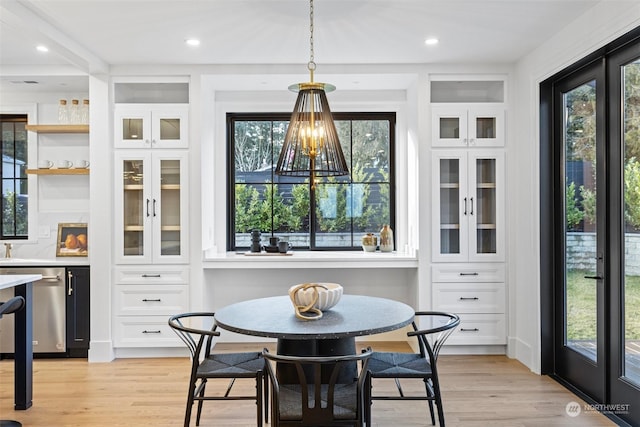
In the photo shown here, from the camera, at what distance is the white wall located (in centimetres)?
351

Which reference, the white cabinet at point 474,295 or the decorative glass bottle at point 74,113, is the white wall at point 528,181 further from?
the decorative glass bottle at point 74,113

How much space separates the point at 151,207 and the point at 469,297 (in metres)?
2.93

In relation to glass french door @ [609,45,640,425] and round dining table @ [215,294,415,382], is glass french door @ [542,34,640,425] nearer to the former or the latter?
glass french door @ [609,45,640,425]

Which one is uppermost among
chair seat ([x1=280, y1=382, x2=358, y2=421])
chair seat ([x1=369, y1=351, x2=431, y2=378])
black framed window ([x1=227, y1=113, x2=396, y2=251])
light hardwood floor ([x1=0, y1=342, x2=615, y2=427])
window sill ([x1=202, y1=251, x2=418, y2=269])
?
black framed window ([x1=227, y1=113, x2=396, y2=251])

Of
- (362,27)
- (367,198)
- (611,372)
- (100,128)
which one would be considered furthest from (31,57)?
(611,372)

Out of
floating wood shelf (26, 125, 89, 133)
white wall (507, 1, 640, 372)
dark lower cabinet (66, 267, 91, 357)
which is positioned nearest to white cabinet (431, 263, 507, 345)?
white wall (507, 1, 640, 372)

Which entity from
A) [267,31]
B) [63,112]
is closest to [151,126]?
[63,112]

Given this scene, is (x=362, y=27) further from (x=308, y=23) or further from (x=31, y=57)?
(x=31, y=57)

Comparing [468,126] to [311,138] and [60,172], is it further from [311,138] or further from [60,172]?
[60,172]

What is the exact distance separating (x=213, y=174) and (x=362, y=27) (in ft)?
7.02

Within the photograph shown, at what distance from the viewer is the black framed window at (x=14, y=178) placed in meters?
4.89

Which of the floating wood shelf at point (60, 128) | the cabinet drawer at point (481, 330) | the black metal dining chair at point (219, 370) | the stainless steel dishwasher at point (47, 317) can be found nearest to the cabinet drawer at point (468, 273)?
the cabinet drawer at point (481, 330)

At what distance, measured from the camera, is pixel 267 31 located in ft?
11.6

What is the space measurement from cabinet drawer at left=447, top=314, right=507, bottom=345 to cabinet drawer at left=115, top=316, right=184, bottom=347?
251 centimetres
